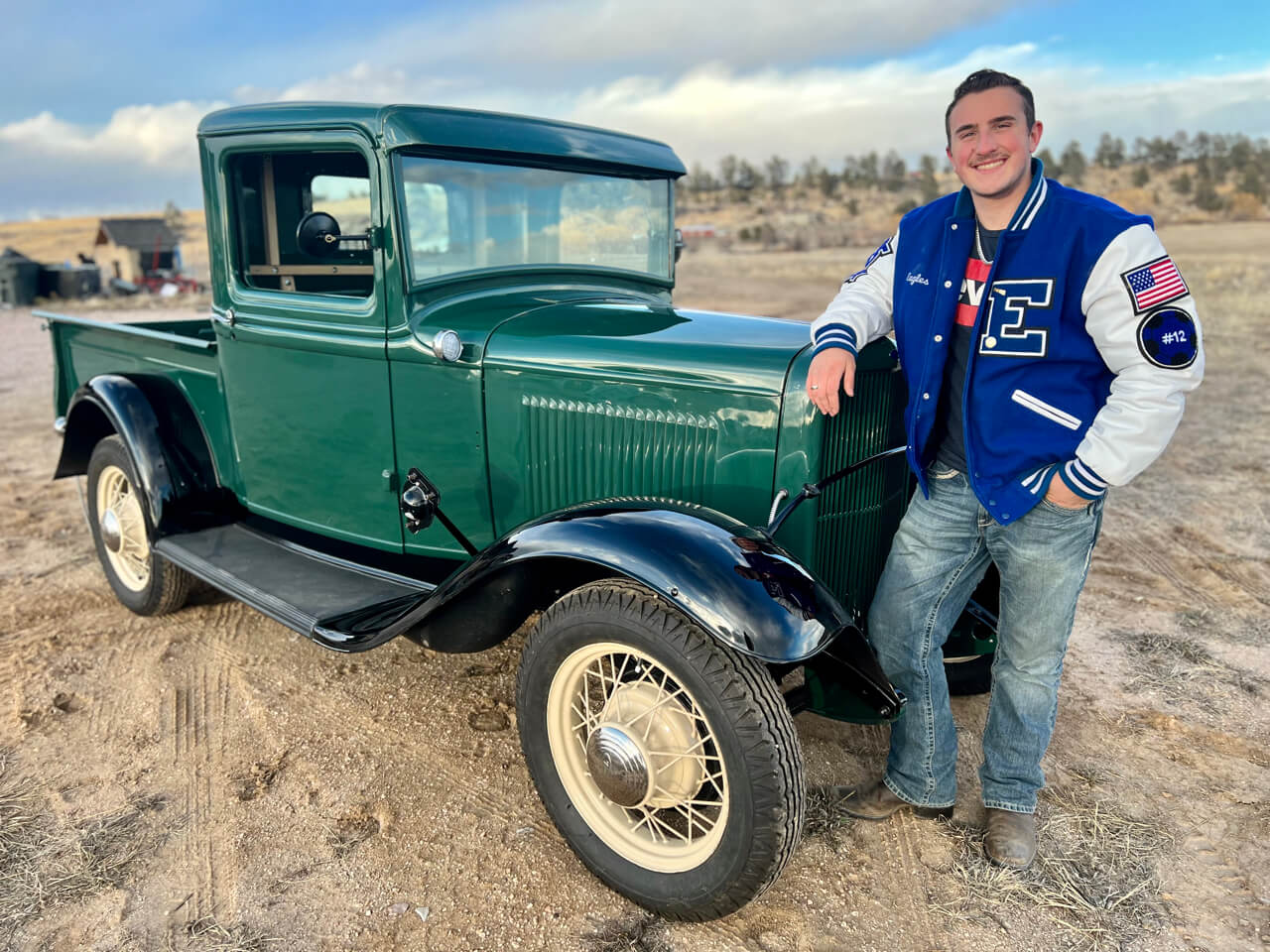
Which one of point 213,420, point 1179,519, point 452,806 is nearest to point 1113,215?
point 452,806

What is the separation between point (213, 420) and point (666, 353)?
232 centimetres

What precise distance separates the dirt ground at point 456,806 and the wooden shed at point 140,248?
21.1 metres

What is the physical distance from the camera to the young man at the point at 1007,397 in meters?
2.05

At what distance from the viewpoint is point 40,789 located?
2.93 m

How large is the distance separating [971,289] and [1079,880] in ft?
5.52

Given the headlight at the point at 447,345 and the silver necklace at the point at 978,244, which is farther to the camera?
the headlight at the point at 447,345

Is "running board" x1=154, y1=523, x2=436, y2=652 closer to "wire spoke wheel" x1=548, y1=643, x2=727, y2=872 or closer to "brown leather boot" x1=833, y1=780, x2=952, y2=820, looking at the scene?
"wire spoke wheel" x1=548, y1=643, x2=727, y2=872

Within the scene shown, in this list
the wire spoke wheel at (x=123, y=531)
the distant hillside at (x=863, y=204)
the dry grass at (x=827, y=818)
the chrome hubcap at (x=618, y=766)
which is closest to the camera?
the chrome hubcap at (x=618, y=766)

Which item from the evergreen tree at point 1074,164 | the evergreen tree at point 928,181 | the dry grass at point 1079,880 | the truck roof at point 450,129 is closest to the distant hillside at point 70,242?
the truck roof at point 450,129

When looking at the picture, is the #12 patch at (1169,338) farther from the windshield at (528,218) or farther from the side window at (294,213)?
the side window at (294,213)

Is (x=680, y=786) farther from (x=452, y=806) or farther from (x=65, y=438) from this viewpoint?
(x=65, y=438)

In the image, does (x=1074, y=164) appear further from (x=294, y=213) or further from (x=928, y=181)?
(x=294, y=213)

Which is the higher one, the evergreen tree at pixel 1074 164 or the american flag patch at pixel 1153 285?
the evergreen tree at pixel 1074 164

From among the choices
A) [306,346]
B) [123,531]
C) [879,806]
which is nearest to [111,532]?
[123,531]
